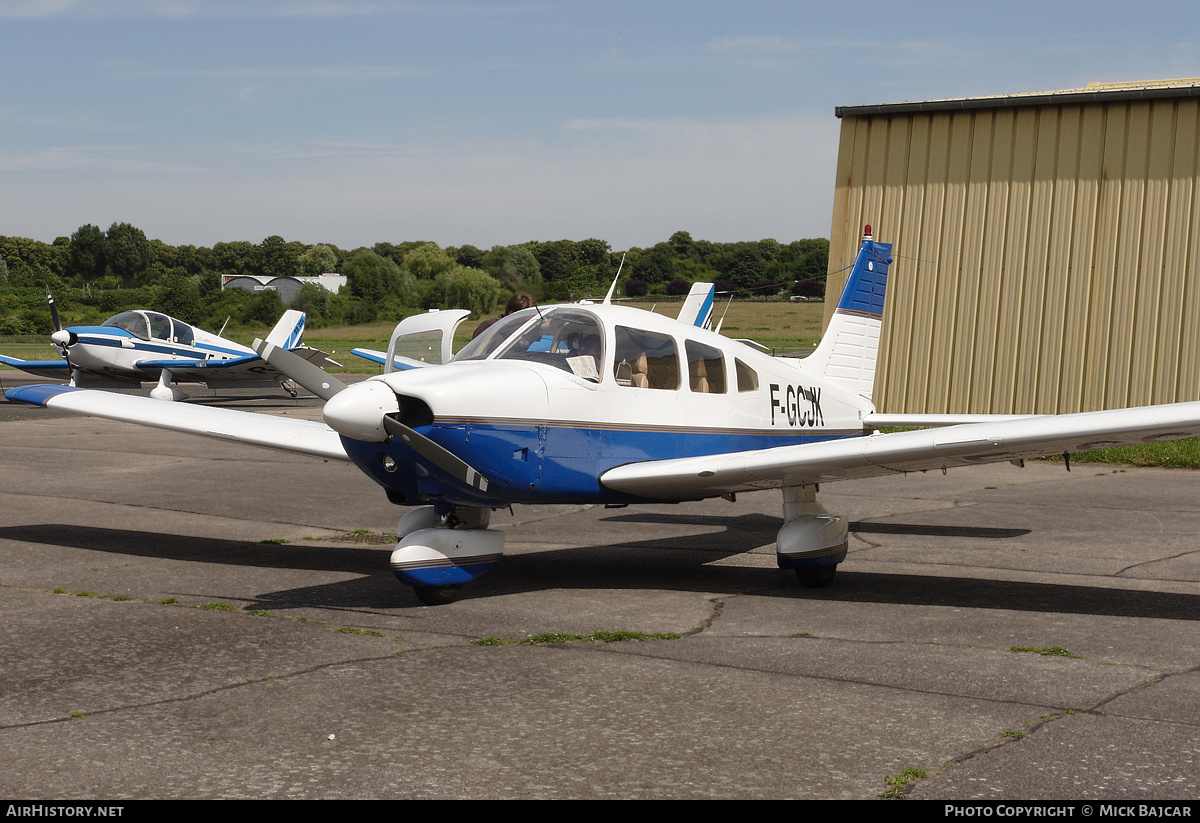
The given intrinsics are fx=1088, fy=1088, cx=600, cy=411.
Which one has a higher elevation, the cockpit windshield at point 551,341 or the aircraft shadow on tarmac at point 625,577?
the cockpit windshield at point 551,341

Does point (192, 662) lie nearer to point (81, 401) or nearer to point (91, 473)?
point (81, 401)

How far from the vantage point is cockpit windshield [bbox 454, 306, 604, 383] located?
704 cm

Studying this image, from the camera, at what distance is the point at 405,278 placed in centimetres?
4306

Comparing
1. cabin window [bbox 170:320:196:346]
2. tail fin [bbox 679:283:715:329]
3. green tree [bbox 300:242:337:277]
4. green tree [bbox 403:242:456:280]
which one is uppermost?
green tree [bbox 300:242:337:277]

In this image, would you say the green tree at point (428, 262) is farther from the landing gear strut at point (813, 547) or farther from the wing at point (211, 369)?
the landing gear strut at point (813, 547)

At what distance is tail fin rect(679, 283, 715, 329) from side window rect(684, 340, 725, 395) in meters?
4.78

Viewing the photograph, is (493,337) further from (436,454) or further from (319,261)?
(319,261)

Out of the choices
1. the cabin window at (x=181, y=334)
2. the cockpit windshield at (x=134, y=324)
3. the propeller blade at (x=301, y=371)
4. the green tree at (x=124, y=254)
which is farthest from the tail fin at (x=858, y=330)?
the green tree at (x=124, y=254)

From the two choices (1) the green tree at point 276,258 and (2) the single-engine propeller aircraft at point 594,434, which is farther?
(1) the green tree at point 276,258

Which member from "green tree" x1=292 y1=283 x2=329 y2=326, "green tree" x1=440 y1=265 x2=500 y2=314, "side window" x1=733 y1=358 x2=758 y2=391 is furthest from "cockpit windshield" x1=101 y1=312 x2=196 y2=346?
"side window" x1=733 y1=358 x2=758 y2=391

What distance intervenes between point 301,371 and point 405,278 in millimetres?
37101

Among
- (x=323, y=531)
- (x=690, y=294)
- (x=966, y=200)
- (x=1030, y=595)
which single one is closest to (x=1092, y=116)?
(x=966, y=200)

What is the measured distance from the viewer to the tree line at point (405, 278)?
20.7 metres

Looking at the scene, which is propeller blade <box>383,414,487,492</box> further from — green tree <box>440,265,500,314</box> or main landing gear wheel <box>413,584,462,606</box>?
green tree <box>440,265,500,314</box>
